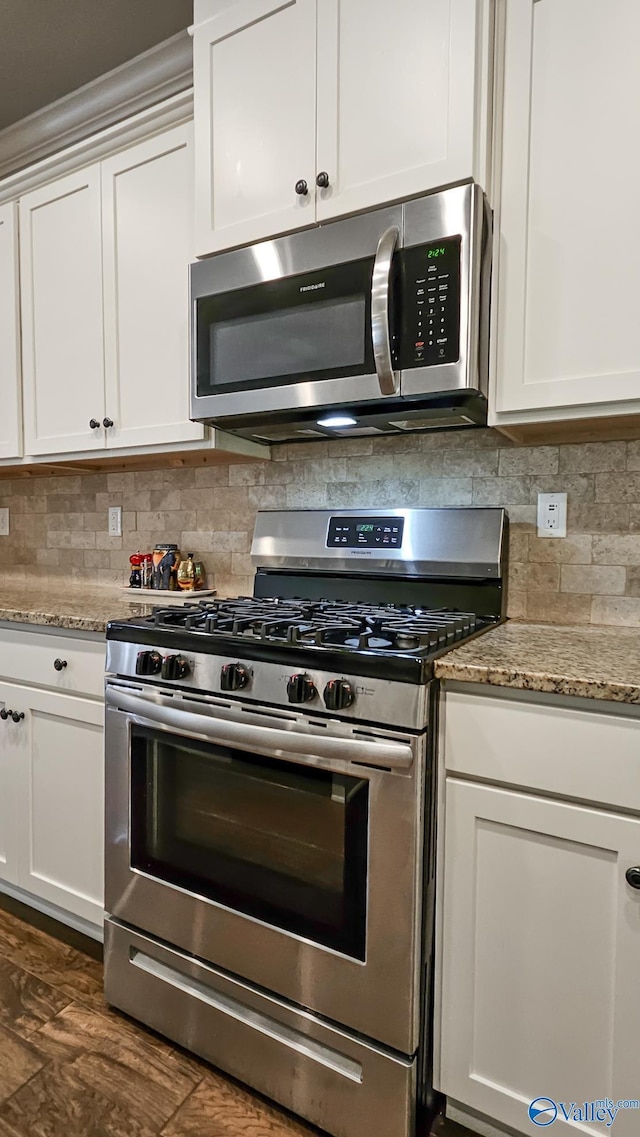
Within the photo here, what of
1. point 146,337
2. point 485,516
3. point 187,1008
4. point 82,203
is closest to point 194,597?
point 146,337

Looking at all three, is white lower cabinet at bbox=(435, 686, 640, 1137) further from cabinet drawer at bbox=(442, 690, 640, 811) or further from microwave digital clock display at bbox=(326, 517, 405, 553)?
microwave digital clock display at bbox=(326, 517, 405, 553)

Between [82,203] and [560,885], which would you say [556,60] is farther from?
[560,885]

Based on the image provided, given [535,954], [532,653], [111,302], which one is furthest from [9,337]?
[535,954]

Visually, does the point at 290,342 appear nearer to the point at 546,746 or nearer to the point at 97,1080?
the point at 546,746

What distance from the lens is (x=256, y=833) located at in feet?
4.40

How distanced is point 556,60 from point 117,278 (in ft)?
4.37

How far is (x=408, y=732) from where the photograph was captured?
113cm

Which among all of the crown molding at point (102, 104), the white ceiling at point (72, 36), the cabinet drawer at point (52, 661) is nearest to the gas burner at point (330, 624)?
the cabinet drawer at point (52, 661)

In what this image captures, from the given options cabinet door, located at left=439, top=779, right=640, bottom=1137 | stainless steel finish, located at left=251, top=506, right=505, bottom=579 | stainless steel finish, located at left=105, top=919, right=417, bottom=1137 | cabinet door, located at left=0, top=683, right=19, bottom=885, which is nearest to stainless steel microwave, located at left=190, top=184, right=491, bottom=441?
stainless steel finish, located at left=251, top=506, right=505, bottom=579

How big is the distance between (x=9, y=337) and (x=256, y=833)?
1.97 metres

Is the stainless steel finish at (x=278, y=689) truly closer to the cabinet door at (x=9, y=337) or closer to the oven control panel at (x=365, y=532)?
the oven control panel at (x=365, y=532)

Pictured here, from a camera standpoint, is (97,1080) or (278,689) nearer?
(278,689)

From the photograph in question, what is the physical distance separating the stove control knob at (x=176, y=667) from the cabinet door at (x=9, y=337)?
1344mm

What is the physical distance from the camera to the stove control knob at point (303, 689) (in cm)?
121
